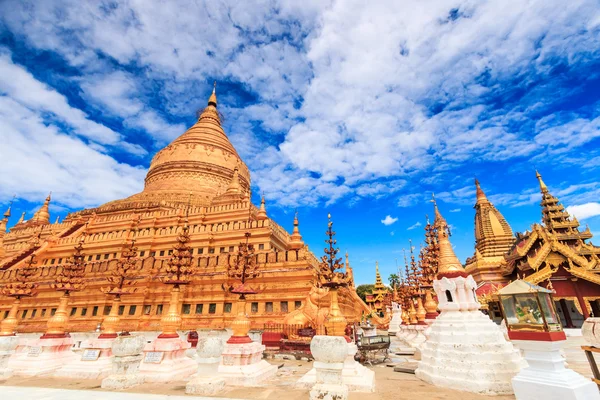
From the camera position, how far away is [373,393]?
6.75 metres

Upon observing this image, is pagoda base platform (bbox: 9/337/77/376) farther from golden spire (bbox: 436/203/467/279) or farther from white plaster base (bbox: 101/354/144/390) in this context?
golden spire (bbox: 436/203/467/279)

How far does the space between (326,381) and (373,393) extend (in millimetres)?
1740

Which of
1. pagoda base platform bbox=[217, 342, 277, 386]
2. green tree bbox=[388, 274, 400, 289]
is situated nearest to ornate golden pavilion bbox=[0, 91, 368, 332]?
pagoda base platform bbox=[217, 342, 277, 386]

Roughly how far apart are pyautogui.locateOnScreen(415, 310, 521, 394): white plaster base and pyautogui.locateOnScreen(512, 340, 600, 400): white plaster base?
65.2 inches

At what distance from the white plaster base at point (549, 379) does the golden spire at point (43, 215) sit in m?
51.8

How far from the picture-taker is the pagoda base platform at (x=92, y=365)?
8.80 m

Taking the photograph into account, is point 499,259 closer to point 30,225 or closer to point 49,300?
point 49,300

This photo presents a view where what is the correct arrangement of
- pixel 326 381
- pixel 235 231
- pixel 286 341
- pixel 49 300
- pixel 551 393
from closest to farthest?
pixel 551 393
pixel 326 381
pixel 286 341
pixel 49 300
pixel 235 231

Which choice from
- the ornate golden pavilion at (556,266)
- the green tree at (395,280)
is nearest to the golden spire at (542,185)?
the ornate golden pavilion at (556,266)

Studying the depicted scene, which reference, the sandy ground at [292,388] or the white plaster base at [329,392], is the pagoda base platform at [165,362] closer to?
the sandy ground at [292,388]

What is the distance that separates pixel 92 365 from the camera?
350 inches

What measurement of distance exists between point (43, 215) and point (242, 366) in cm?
4768

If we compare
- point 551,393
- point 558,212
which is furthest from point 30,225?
point 558,212

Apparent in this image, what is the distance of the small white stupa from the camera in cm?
710
